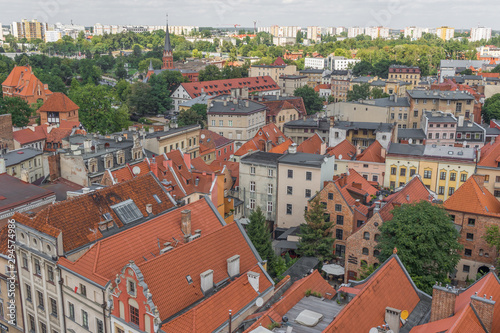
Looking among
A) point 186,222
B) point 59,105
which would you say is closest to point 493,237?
point 186,222

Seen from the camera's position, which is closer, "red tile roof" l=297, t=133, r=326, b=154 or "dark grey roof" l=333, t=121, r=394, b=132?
"red tile roof" l=297, t=133, r=326, b=154

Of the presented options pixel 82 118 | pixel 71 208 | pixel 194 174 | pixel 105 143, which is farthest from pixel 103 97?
pixel 71 208

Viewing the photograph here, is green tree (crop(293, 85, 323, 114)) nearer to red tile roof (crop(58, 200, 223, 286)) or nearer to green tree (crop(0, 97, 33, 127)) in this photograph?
green tree (crop(0, 97, 33, 127))

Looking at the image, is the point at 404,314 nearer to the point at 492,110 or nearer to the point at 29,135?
the point at 29,135

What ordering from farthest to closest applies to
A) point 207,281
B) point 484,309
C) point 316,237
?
point 316,237 < point 207,281 < point 484,309

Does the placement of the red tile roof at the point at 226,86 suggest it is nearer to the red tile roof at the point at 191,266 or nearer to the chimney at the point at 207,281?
the red tile roof at the point at 191,266

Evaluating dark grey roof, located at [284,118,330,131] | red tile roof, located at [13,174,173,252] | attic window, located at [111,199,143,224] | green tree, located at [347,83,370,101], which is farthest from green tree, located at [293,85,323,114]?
attic window, located at [111,199,143,224]
